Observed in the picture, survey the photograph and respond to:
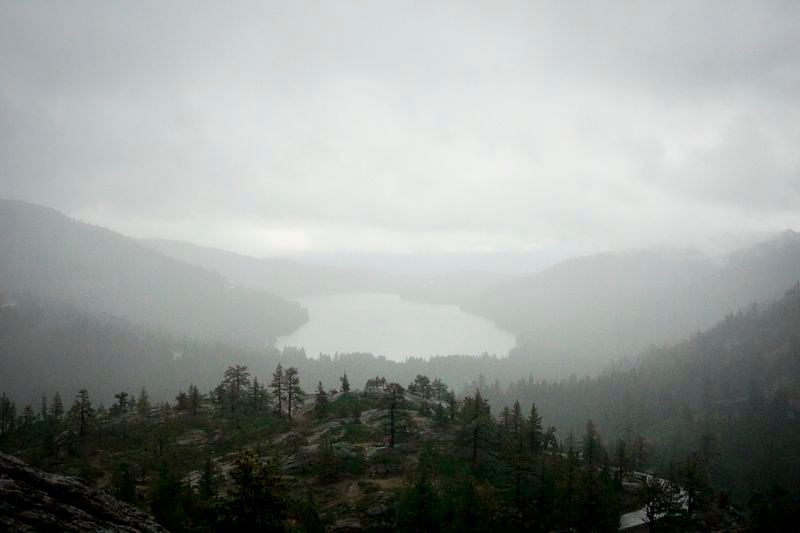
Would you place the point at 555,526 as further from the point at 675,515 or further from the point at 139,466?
the point at 139,466

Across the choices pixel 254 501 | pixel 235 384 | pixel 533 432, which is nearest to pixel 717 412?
pixel 533 432

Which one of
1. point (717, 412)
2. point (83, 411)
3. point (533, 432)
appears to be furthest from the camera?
point (717, 412)

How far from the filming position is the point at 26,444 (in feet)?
246

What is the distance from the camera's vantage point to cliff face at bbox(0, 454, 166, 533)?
1303cm

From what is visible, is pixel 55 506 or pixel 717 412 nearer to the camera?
pixel 55 506

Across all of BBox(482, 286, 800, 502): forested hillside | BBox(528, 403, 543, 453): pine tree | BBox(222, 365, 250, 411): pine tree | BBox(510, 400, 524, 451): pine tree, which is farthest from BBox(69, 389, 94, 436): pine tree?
BBox(482, 286, 800, 502): forested hillside

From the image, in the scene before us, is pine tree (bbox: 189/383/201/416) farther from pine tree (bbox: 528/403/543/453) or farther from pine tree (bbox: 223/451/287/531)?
pine tree (bbox: 223/451/287/531)

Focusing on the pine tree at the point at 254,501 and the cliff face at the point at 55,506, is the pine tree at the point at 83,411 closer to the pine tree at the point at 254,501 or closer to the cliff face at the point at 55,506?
the pine tree at the point at 254,501

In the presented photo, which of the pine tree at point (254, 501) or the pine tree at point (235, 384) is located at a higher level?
the pine tree at point (254, 501)

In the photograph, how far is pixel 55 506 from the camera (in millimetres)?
14391

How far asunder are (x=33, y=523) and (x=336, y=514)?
37.6 m

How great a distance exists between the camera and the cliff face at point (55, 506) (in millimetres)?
13031

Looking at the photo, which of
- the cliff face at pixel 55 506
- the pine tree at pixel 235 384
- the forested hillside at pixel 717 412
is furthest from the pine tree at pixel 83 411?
the forested hillside at pixel 717 412

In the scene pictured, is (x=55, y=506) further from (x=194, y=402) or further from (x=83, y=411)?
(x=194, y=402)
